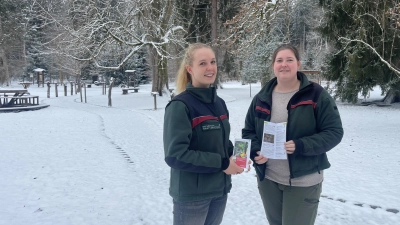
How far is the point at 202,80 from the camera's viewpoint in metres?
2.37

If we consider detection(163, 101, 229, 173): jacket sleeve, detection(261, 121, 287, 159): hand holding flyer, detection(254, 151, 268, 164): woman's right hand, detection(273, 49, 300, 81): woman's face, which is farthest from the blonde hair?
detection(254, 151, 268, 164): woman's right hand

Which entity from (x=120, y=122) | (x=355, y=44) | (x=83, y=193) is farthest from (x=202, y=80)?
(x=355, y=44)

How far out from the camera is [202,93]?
2373 mm

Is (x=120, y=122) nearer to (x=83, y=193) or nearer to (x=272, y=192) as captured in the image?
(x=83, y=193)

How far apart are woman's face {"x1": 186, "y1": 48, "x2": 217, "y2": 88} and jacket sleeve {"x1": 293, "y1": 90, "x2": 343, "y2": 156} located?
0.81m

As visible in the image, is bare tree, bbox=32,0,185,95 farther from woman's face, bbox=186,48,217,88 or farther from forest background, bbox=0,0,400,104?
woman's face, bbox=186,48,217,88

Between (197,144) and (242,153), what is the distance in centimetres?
39

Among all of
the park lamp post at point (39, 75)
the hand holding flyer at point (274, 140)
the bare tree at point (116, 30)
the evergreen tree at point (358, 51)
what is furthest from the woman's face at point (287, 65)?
the park lamp post at point (39, 75)

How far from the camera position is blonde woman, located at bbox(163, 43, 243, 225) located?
7.11 ft

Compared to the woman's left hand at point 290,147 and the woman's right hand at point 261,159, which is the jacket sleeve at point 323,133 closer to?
the woman's left hand at point 290,147

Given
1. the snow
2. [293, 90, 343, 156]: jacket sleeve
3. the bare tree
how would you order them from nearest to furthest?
[293, 90, 343, 156]: jacket sleeve < the snow < the bare tree

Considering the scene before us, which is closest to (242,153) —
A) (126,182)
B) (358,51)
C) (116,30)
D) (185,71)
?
(185,71)

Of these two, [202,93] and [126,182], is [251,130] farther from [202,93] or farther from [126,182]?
[126,182]

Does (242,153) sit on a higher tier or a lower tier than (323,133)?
lower
